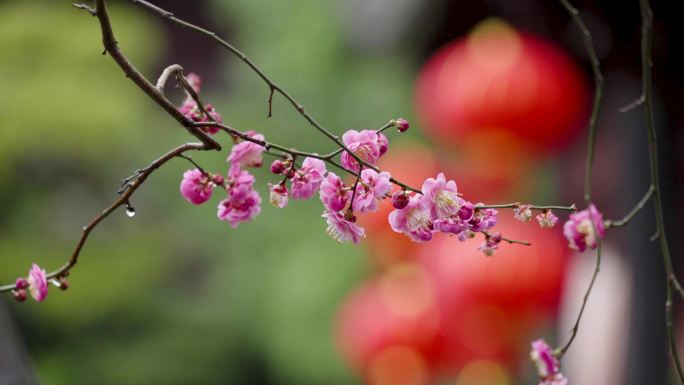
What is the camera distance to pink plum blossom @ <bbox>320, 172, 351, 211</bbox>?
0.51 meters

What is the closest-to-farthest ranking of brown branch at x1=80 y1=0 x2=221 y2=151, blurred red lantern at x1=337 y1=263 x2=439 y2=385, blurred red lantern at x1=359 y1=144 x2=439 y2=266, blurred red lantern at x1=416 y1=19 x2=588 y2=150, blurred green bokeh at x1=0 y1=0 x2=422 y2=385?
1. brown branch at x1=80 y1=0 x2=221 y2=151
2. blurred red lantern at x1=416 y1=19 x2=588 y2=150
3. blurred red lantern at x1=359 y1=144 x2=439 y2=266
4. blurred red lantern at x1=337 y1=263 x2=439 y2=385
5. blurred green bokeh at x1=0 y1=0 x2=422 y2=385

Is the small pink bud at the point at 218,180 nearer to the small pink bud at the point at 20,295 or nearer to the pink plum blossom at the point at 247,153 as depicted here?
the pink plum blossom at the point at 247,153

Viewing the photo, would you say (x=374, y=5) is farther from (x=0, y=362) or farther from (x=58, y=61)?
(x=0, y=362)

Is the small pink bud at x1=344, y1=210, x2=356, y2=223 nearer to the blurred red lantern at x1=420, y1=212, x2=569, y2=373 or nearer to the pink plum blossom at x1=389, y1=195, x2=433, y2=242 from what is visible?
the pink plum blossom at x1=389, y1=195, x2=433, y2=242

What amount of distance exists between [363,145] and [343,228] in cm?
4

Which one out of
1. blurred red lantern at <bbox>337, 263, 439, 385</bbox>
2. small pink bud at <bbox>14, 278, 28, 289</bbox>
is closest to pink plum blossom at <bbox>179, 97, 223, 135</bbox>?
small pink bud at <bbox>14, 278, 28, 289</bbox>

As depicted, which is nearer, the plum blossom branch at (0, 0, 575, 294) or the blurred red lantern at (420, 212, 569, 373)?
the plum blossom branch at (0, 0, 575, 294)

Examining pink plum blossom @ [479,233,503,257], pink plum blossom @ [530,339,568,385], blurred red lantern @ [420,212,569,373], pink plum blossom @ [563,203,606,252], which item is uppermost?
blurred red lantern @ [420,212,569,373]

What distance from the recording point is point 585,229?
525 mm

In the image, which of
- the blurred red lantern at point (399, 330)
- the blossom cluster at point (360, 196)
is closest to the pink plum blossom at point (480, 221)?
the blossom cluster at point (360, 196)

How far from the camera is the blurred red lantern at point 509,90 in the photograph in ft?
4.83

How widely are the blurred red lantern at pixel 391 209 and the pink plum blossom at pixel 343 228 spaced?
1022 mm

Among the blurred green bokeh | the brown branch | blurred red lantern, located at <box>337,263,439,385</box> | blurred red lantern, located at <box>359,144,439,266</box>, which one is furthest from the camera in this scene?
the blurred green bokeh

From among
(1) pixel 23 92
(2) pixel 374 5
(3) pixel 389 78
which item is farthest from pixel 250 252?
(2) pixel 374 5
